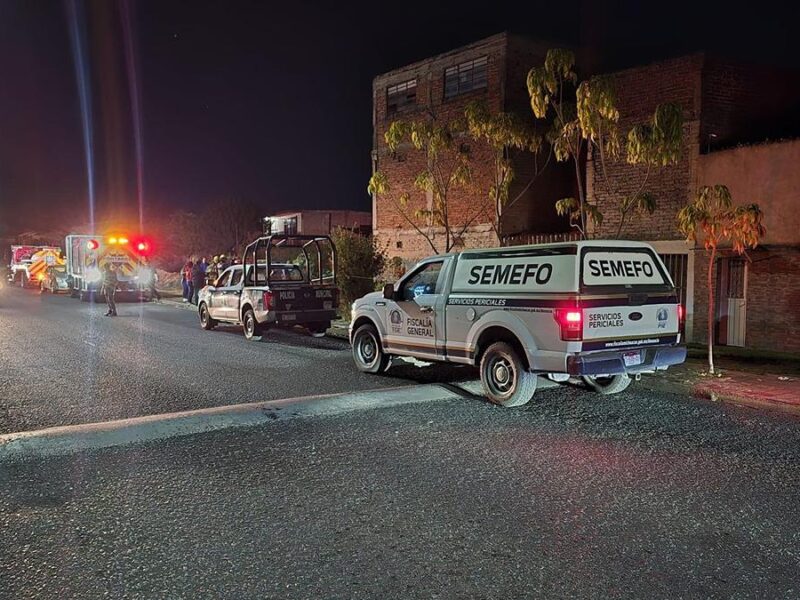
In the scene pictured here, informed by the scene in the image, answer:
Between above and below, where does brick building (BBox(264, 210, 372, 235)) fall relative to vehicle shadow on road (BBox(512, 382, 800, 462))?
above

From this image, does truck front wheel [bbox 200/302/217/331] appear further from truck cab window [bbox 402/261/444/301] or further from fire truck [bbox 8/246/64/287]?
fire truck [bbox 8/246/64/287]

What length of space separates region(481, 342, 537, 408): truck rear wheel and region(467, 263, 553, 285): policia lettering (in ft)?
2.62

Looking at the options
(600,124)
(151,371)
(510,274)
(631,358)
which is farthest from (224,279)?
(631,358)

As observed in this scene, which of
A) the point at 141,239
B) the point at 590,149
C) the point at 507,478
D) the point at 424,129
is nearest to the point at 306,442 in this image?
the point at 507,478

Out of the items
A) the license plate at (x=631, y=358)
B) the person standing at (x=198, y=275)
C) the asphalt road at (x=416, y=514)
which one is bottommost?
the asphalt road at (x=416, y=514)

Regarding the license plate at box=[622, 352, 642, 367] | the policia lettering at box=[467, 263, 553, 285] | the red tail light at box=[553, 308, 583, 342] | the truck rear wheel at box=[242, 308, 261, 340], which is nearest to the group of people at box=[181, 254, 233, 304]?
the truck rear wheel at box=[242, 308, 261, 340]

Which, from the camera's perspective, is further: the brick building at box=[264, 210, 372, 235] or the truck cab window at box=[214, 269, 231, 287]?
the brick building at box=[264, 210, 372, 235]

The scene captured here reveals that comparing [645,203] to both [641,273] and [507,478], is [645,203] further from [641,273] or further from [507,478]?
[507,478]

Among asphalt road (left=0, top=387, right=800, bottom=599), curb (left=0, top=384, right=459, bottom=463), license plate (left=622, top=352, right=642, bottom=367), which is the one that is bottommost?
asphalt road (left=0, top=387, right=800, bottom=599)

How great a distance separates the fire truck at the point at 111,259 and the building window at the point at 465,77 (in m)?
13.3

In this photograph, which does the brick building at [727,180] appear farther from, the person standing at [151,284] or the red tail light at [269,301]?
the person standing at [151,284]

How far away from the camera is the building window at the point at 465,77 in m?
22.2

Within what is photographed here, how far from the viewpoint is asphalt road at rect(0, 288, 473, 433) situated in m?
8.36

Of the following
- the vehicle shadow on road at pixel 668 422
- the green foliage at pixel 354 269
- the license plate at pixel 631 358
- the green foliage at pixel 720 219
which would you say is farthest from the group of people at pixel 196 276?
the license plate at pixel 631 358
